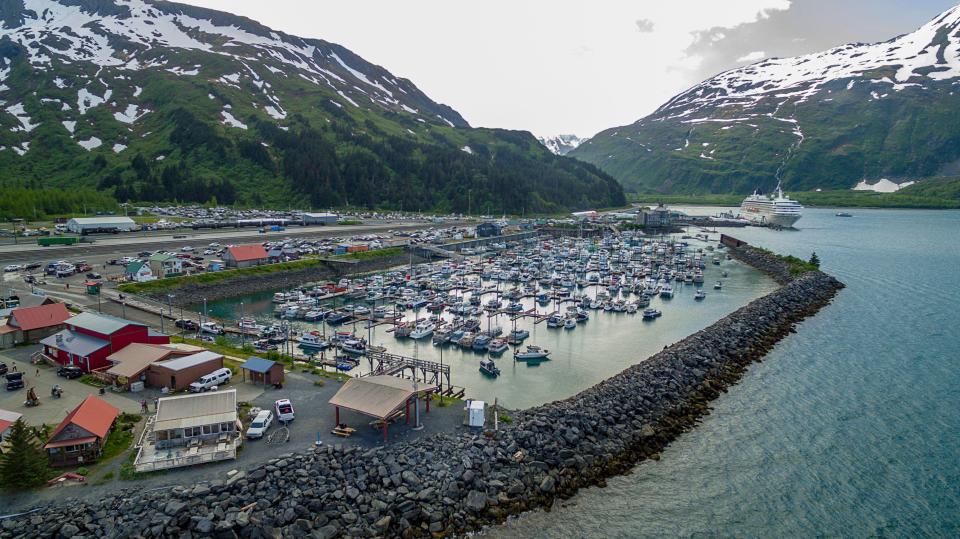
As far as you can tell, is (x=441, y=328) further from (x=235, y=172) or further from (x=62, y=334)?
(x=235, y=172)

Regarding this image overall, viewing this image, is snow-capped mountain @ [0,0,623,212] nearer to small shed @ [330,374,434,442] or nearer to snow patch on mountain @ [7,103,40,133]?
snow patch on mountain @ [7,103,40,133]

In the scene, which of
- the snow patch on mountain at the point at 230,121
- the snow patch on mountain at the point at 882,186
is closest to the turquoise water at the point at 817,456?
the snow patch on mountain at the point at 230,121

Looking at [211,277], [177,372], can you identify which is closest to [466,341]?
[177,372]

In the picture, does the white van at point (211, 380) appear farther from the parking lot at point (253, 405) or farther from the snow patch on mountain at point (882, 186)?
the snow patch on mountain at point (882, 186)

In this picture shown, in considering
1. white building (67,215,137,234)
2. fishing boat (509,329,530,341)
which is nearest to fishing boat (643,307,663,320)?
fishing boat (509,329,530,341)

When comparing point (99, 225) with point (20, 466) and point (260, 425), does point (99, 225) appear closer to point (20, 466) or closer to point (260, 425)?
point (20, 466)

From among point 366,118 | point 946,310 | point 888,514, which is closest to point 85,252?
point 888,514
